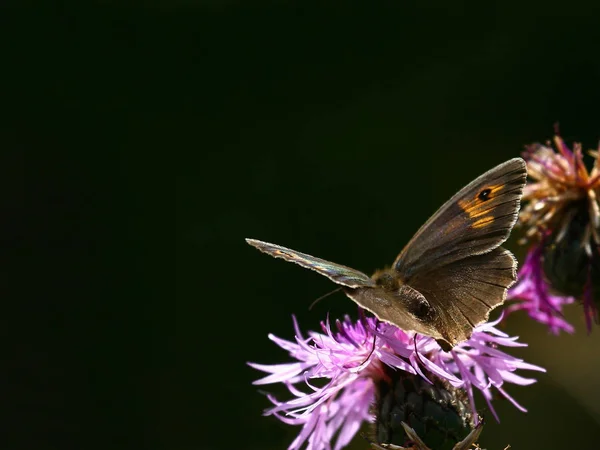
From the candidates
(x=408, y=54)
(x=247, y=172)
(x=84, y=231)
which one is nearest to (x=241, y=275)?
(x=247, y=172)

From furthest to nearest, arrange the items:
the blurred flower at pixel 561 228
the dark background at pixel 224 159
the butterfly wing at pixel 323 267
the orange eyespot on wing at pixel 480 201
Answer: the dark background at pixel 224 159
the blurred flower at pixel 561 228
the orange eyespot on wing at pixel 480 201
the butterfly wing at pixel 323 267

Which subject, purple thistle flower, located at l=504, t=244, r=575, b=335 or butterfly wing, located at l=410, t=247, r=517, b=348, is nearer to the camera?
butterfly wing, located at l=410, t=247, r=517, b=348

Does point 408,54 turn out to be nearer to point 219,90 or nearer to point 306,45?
point 306,45

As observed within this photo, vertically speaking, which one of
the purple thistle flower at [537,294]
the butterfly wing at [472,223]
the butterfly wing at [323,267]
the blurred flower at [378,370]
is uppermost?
the butterfly wing at [472,223]

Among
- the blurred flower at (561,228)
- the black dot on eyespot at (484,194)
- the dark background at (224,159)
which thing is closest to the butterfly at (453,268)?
the black dot on eyespot at (484,194)

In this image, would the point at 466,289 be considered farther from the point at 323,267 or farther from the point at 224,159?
the point at 224,159

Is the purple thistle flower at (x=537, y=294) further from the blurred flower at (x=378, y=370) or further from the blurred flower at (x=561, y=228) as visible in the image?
the blurred flower at (x=378, y=370)

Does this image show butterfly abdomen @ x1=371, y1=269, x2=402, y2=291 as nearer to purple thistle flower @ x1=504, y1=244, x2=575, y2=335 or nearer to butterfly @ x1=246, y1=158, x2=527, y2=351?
butterfly @ x1=246, y1=158, x2=527, y2=351

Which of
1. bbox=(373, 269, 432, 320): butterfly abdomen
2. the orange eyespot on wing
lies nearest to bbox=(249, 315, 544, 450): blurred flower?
bbox=(373, 269, 432, 320): butterfly abdomen
